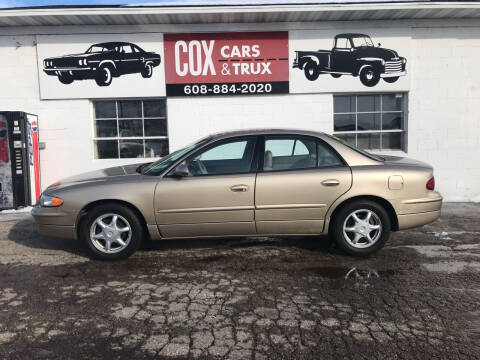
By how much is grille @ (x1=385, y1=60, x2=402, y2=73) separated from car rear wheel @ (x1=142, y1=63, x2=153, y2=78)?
496 centimetres

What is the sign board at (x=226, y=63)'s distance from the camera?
28.6 feet

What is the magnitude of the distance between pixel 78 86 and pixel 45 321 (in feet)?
21.0

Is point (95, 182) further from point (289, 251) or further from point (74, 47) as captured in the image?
point (74, 47)

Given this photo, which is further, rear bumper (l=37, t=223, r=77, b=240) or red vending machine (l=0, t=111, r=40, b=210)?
red vending machine (l=0, t=111, r=40, b=210)

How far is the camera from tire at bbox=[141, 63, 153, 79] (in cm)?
Answer: 875

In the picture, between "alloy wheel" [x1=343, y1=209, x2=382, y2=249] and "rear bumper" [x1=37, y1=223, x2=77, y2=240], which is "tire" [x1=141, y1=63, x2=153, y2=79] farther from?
"alloy wheel" [x1=343, y1=209, x2=382, y2=249]

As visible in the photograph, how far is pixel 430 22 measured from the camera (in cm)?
884

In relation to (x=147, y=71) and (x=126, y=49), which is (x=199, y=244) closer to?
(x=147, y=71)

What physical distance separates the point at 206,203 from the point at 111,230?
1.17 meters

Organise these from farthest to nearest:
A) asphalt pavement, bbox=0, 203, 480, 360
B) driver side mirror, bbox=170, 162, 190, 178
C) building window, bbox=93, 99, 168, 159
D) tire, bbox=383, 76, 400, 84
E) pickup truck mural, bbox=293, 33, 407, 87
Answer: building window, bbox=93, 99, 168, 159, tire, bbox=383, 76, 400, 84, pickup truck mural, bbox=293, 33, 407, 87, driver side mirror, bbox=170, 162, 190, 178, asphalt pavement, bbox=0, 203, 480, 360

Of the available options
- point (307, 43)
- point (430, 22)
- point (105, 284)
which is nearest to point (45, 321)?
point (105, 284)

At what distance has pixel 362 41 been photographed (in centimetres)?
884

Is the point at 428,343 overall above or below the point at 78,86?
below

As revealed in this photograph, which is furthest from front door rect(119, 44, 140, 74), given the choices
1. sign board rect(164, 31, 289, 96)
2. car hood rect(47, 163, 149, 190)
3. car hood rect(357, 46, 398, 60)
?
car hood rect(357, 46, 398, 60)
